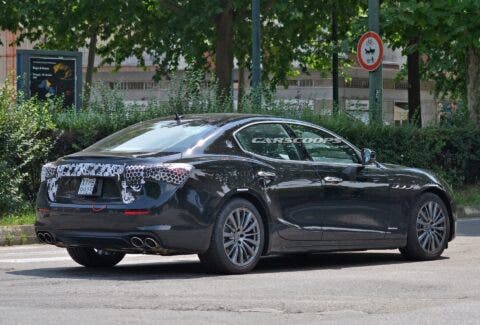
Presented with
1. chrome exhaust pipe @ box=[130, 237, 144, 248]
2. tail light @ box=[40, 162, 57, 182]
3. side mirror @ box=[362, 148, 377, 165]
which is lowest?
chrome exhaust pipe @ box=[130, 237, 144, 248]

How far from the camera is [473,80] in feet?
89.9

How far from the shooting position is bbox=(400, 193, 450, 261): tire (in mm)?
12000

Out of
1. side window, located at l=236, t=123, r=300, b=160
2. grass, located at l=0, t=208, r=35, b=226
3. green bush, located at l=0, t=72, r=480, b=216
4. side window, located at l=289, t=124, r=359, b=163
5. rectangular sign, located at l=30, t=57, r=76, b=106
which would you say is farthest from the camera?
rectangular sign, located at l=30, t=57, r=76, b=106

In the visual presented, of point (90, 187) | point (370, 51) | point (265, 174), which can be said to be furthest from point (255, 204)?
point (370, 51)

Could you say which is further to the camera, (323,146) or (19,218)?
(19,218)

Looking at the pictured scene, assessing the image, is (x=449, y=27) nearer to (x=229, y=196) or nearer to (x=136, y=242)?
(x=229, y=196)

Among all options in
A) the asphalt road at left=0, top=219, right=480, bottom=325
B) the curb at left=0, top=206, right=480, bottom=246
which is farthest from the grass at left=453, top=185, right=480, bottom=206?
the asphalt road at left=0, top=219, right=480, bottom=325

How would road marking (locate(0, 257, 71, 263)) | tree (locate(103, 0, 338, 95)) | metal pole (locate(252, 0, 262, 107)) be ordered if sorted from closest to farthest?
road marking (locate(0, 257, 71, 263)) < metal pole (locate(252, 0, 262, 107)) < tree (locate(103, 0, 338, 95))

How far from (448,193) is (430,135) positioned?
432 inches

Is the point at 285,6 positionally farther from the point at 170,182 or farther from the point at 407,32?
the point at 170,182

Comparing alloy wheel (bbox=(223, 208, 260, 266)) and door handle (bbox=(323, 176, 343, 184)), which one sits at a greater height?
door handle (bbox=(323, 176, 343, 184))

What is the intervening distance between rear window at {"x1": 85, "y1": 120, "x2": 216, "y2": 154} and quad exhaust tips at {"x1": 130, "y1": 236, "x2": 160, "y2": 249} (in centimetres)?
82

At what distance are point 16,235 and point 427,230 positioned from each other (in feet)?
19.2

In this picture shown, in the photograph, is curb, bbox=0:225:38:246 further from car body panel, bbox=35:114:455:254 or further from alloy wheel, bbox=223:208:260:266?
alloy wheel, bbox=223:208:260:266
